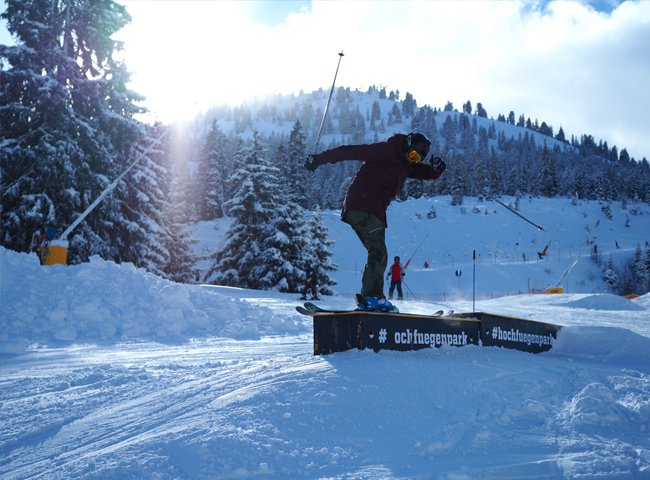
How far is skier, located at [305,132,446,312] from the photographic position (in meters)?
5.05

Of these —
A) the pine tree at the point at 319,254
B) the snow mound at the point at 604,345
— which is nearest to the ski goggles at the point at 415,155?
the snow mound at the point at 604,345

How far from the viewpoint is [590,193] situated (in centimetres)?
10012

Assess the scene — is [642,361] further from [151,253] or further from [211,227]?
[211,227]

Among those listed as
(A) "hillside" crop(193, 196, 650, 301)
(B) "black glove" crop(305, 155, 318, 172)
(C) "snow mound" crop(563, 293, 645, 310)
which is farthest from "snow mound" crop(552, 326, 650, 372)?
(A) "hillside" crop(193, 196, 650, 301)

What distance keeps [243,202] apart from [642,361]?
80.9ft

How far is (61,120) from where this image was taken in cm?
1850

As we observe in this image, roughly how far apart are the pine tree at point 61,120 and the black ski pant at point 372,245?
15.0 m

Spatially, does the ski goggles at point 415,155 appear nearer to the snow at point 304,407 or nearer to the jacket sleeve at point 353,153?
the jacket sleeve at point 353,153

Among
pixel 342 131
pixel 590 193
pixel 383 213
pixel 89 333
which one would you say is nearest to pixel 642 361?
pixel 383 213

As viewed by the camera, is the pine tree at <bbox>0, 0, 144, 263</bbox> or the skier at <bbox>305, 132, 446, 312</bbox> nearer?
the skier at <bbox>305, 132, 446, 312</bbox>

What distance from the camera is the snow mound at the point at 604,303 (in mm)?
15781

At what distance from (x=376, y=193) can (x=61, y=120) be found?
17.6 m

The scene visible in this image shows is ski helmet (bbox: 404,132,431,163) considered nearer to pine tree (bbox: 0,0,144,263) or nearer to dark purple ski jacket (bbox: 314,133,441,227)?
dark purple ski jacket (bbox: 314,133,441,227)

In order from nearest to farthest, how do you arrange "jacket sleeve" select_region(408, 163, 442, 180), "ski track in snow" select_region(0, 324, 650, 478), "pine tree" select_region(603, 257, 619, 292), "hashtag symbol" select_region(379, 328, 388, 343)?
"ski track in snow" select_region(0, 324, 650, 478), "hashtag symbol" select_region(379, 328, 388, 343), "jacket sleeve" select_region(408, 163, 442, 180), "pine tree" select_region(603, 257, 619, 292)
